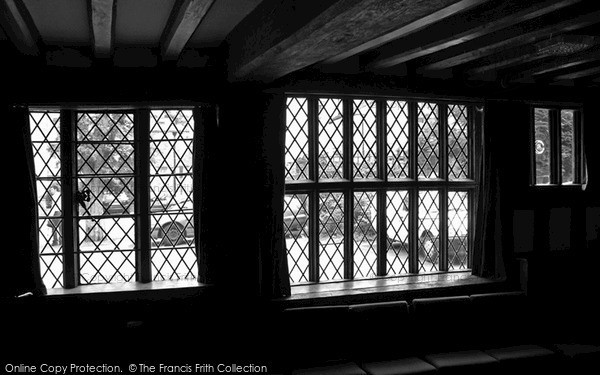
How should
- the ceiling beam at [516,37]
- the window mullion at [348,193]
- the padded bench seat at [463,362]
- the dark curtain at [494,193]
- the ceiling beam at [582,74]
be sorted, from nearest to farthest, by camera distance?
the ceiling beam at [516,37], the padded bench seat at [463,362], the ceiling beam at [582,74], the window mullion at [348,193], the dark curtain at [494,193]

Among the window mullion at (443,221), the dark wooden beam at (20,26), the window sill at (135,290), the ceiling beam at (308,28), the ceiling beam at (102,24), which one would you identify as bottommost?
the window sill at (135,290)

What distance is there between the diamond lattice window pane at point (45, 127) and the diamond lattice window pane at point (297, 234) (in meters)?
2.11

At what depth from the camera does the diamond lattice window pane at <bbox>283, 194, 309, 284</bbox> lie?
5.03 meters

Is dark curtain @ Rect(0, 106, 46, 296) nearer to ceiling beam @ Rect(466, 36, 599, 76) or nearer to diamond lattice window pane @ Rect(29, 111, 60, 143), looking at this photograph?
diamond lattice window pane @ Rect(29, 111, 60, 143)

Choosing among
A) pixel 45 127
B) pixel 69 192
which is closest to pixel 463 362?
pixel 69 192

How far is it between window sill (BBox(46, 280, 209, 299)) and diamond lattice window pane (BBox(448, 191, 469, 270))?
265 centimetres

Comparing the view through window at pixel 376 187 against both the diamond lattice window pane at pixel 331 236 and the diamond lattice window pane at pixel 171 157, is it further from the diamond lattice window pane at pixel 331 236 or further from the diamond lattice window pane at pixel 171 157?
the diamond lattice window pane at pixel 171 157

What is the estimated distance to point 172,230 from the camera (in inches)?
185

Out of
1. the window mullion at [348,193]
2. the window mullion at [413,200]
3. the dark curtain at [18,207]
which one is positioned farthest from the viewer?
the window mullion at [413,200]

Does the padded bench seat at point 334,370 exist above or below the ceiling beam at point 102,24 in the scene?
below

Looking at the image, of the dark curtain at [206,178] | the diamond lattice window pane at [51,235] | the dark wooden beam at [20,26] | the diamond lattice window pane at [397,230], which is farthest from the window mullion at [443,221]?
the dark wooden beam at [20,26]

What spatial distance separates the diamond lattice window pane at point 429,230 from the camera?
5.43 meters

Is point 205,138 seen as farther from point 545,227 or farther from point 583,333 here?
point 583,333

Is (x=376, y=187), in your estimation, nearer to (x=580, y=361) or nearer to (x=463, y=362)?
(x=463, y=362)
